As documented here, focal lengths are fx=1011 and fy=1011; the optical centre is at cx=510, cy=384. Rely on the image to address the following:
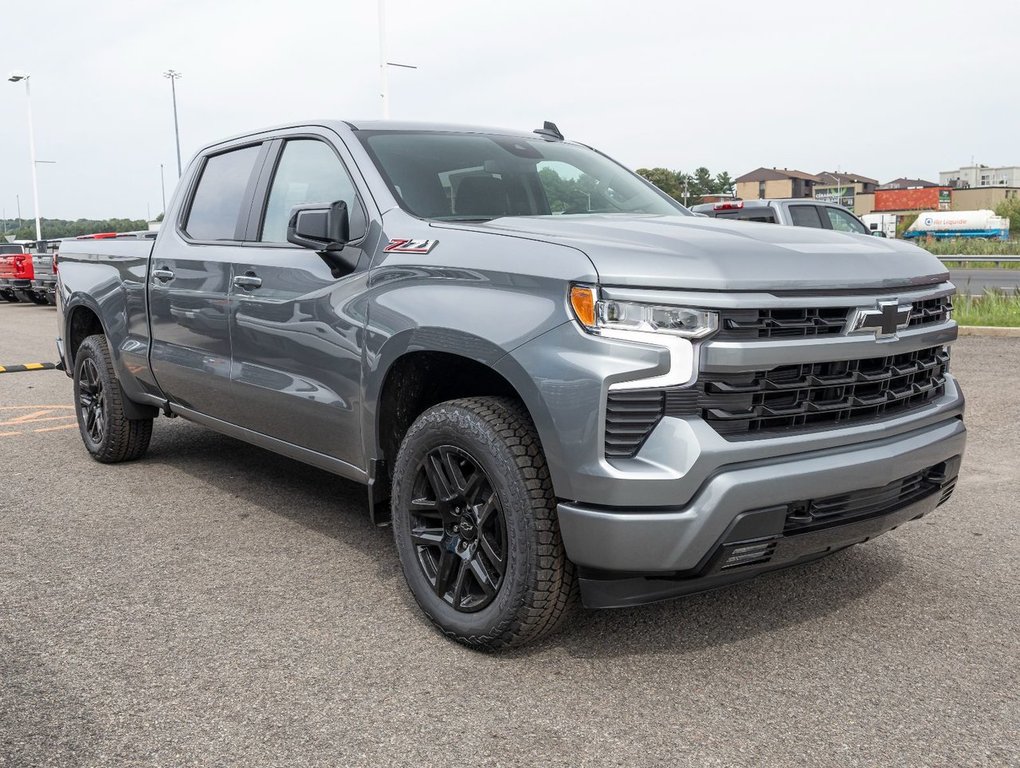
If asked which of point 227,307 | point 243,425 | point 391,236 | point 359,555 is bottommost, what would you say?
point 359,555

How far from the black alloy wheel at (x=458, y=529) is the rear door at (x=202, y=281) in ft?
5.23

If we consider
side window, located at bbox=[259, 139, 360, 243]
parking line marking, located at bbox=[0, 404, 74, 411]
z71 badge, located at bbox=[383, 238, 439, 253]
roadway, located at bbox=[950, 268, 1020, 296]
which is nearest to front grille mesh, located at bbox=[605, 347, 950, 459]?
z71 badge, located at bbox=[383, 238, 439, 253]

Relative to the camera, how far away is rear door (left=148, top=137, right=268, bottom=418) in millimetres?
4793

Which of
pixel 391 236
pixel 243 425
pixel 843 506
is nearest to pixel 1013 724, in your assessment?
pixel 843 506

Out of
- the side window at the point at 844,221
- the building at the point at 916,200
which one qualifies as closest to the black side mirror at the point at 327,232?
the side window at the point at 844,221

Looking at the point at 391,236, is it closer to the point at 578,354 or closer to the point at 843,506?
the point at 578,354

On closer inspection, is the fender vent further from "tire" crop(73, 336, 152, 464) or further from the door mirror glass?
"tire" crop(73, 336, 152, 464)

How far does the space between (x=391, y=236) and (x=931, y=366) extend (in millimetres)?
2013

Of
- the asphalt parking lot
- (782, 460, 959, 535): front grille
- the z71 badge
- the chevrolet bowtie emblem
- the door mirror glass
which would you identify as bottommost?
the asphalt parking lot

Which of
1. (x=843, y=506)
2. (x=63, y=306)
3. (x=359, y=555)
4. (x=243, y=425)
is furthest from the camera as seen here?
(x=63, y=306)

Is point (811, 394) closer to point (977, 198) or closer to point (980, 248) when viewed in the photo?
point (980, 248)

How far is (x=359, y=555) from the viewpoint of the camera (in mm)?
4480

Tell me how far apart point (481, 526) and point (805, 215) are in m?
11.2

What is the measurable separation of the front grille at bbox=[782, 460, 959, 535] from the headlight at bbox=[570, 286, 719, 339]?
61cm
